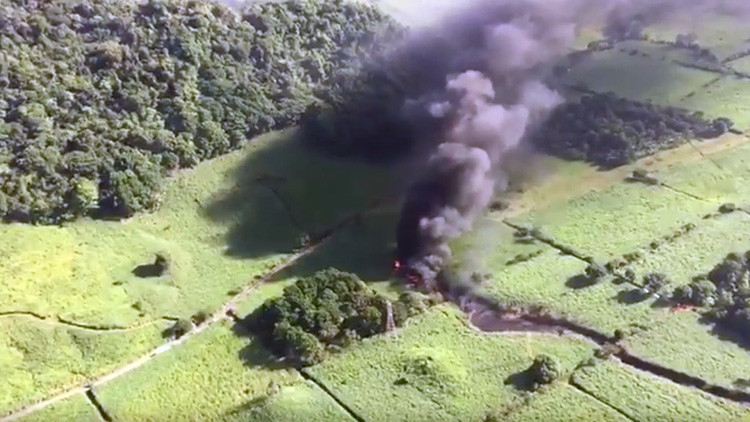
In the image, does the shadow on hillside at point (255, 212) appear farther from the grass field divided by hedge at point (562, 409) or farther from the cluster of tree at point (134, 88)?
the grass field divided by hedge at point (562, 409)

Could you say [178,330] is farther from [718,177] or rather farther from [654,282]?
[718,177]

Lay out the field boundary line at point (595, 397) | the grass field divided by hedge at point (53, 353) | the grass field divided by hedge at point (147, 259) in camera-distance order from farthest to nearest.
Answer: the grass field divided by hedge at point (147, 259) < the grass field divided by hedge at point (53, 353) < the field boundary line at point (595, 397)

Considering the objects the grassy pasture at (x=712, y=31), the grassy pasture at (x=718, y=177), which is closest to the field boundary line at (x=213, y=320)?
the grassy pasture at (x=718, y=177)

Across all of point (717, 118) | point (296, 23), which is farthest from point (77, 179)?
point (717, 118)

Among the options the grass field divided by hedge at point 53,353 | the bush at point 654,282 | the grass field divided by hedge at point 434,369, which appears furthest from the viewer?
the bush at point 654,282

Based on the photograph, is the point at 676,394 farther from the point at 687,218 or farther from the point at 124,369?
the point at 124,369

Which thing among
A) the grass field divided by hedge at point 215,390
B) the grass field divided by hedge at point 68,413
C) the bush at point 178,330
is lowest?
the grass field divided by hedge at point 68,413
